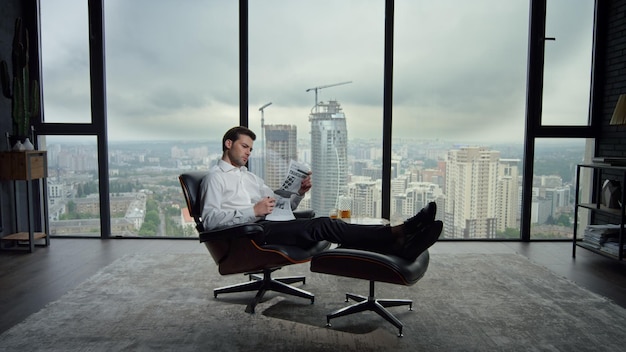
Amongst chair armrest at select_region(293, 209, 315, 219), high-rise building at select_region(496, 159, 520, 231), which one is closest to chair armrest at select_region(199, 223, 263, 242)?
chair armrest at select_region(293, 209, 315, 219)

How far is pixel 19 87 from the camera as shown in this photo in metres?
4.73

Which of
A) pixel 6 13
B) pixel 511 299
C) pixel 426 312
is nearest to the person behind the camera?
pixel 426 312

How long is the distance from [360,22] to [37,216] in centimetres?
384

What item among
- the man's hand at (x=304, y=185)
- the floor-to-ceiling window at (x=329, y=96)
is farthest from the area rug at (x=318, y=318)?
the floor-to-ceiling window at (x=329, y=96)

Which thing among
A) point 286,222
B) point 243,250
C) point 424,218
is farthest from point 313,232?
point 424,218

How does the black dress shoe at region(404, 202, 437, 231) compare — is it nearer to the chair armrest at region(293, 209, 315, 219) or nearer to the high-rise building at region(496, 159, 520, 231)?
the chair armrest at region(293, 209, 315, 219)

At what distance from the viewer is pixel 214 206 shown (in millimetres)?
3199

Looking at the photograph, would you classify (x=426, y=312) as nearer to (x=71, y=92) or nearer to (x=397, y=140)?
(x=397, y=140)

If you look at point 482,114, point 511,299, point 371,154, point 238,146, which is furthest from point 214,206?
point 482,114

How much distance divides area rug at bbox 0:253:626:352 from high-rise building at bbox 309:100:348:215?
1536 millimetres

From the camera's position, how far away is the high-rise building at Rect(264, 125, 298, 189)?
5.32 m

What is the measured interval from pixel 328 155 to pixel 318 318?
8.35 feet

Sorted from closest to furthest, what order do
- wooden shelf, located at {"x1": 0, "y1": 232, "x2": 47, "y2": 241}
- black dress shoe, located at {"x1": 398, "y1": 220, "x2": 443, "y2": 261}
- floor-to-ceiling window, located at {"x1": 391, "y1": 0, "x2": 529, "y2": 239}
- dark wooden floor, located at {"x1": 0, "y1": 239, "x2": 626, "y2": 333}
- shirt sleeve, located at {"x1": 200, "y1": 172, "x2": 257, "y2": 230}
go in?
black dress shoe, located at {"x1": 398, "y1": 220, "x2": 443, "y2": 261} < shirt sleeve, located at {"x1": 200, "y1": 172, "x2": 257, "y2": 230} < dark wooden floor, located at {"x1": 0, "y1": 239, "x2": 626, "y2": 333} < wooden shelf, located at {"x1": 0, "y1": 232, "x2": 47, "y2": 241} < floor-to-ceiling window, located at {"x1": 391, "y1": 0, "x2": 529, "y2": 239}

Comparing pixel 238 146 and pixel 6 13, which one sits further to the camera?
pixel 6 13
